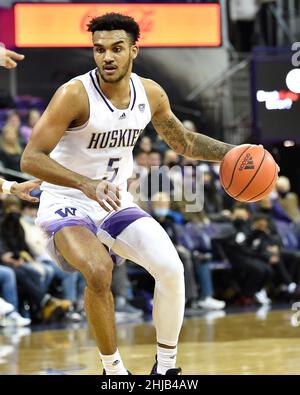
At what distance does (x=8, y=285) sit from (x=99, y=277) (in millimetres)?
4564

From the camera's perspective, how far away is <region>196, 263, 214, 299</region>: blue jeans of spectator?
10562 millimetres

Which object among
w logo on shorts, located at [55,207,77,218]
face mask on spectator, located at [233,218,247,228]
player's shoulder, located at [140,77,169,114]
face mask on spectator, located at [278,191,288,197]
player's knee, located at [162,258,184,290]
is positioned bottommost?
face mask on spectator, located at [233,218,247,228]

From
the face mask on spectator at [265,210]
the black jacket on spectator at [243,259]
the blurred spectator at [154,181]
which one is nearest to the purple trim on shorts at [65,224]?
the blurred spectator at [154,181]

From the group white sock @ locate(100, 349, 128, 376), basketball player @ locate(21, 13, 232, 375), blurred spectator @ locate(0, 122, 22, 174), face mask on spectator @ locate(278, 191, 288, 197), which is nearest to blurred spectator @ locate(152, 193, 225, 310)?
blurred spectator @ locate(0, 122, 22, 174)

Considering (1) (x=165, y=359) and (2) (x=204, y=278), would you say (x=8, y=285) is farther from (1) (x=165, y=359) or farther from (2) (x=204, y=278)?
(1) (x=165, y=359)

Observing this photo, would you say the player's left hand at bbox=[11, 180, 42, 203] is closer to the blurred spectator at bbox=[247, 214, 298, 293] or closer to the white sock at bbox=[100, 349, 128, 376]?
the white sock at bbox=[100, 349, 128, 376]

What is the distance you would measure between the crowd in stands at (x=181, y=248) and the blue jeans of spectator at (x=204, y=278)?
12mm

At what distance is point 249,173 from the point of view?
5191 millimetres

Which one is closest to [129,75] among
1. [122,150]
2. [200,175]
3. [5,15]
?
[122,150]

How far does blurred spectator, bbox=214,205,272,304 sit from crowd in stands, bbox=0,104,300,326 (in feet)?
0.04

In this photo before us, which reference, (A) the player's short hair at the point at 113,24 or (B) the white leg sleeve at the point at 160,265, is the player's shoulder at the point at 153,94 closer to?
(A) the player's short hair at the point at 113,24

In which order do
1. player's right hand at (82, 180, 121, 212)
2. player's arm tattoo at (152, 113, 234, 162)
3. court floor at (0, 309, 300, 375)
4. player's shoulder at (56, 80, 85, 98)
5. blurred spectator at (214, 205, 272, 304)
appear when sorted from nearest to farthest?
player's right hand at (82, 180, 121, 212) < player's shoulder at (56, 80, 85, 98) < player's arm tattoo at (152, 113, 234, 162) < court floor at (0, 309, 300, 375) < blurred spectator at (214, 205, 272, 304)

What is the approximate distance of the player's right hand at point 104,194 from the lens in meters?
4.54

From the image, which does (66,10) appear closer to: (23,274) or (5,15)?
(5,15)
